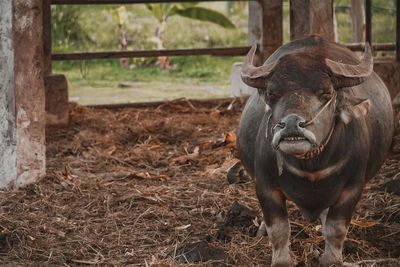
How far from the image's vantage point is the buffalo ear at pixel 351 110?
134 inches

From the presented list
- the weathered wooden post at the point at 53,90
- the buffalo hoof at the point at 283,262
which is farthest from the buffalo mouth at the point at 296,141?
the weathered wooden post at the point at 53,90

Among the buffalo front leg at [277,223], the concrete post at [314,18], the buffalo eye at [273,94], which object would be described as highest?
the concrete post at [314,18]

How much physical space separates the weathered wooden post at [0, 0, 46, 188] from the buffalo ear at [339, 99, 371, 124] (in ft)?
9.33

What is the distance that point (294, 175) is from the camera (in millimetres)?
3574

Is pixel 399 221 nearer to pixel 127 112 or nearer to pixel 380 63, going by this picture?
pixel 380 63

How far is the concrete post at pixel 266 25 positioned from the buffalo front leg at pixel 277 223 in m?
4.13

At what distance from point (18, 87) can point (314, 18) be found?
2315 mm

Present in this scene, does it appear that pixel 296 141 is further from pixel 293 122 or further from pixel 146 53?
pixel 146 53

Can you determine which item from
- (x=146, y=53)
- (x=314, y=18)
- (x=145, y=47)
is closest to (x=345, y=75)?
(x=314, y=18)

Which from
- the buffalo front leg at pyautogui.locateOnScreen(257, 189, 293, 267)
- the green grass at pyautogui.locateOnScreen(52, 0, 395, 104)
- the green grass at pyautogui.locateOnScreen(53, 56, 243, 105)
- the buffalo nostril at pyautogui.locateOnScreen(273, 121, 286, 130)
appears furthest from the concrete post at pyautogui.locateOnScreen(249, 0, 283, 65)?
the buffalo nostril at pyautogui.locateOnScreen(273, 121, 286, 130)

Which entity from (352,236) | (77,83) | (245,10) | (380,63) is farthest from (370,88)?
(245,10)

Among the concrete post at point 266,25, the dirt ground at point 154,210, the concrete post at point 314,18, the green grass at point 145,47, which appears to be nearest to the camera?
the dirt ground at point 154,210

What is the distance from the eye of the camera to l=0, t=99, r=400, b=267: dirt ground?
413 cm

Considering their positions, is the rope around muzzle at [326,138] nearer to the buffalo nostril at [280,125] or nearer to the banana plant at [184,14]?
the buffalo nostril at [280,125]
